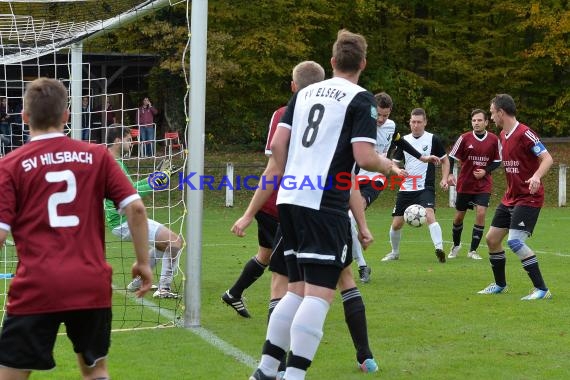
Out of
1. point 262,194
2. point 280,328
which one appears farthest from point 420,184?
point 280,328

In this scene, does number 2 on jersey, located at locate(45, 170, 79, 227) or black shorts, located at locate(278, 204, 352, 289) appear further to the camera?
black shorts, located at locate(278, 204, 352, 289)

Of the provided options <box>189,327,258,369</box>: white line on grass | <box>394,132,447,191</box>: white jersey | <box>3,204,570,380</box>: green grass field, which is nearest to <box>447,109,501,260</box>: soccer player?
<box>394,132,447,191</box>: white jersey

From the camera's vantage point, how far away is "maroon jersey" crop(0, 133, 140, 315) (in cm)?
429

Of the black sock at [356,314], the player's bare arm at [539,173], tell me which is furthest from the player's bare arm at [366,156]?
the player's bare arm at [539,173]

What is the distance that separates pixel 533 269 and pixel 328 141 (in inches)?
→ 183

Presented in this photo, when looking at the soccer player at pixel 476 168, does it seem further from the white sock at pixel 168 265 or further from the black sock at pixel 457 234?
the white sock at pixel 168 265

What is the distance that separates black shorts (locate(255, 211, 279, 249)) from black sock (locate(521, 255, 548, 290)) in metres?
2.79

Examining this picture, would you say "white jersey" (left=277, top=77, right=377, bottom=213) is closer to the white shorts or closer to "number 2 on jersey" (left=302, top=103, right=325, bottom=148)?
"number 2 on jersey" (left=302, top=103, right=325, bottom=148)

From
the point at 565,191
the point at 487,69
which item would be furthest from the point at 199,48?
the point at 487,69

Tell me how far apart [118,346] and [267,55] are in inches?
951

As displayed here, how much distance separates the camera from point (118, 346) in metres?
7.26

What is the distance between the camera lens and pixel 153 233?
359 inches

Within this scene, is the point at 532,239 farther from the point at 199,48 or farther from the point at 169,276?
the point at 199,48

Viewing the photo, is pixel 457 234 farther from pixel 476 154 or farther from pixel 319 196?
pixel 319 196
